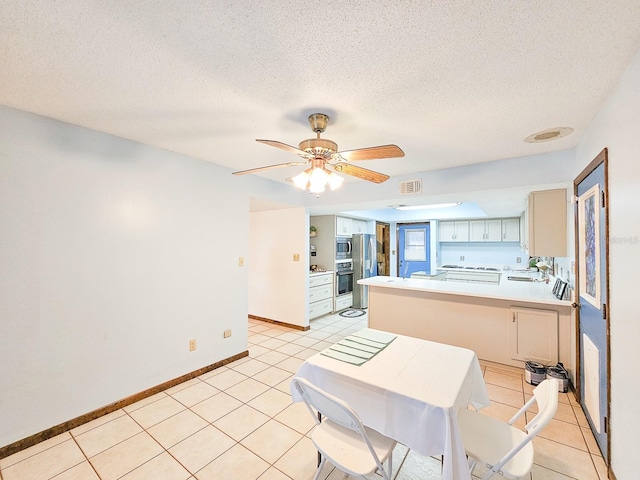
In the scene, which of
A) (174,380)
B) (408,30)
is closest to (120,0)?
(408,30)

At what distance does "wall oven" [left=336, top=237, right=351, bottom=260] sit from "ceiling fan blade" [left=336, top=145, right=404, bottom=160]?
12.3 ft

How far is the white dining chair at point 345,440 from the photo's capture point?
4.31 feet

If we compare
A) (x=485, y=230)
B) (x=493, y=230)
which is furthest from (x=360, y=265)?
(x=493, y=230)

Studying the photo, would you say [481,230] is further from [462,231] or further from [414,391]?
[414,391]

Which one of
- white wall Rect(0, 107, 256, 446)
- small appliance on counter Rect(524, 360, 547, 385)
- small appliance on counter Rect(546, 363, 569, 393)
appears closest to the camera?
white wall Rect(0, 107, 256, 446)

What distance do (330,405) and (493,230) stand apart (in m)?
6.24

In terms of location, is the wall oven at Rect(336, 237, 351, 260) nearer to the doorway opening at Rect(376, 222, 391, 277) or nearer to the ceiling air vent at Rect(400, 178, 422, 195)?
the doorway opening at Rect(376, 222, 391, 277)

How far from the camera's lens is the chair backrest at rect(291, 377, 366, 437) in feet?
4.31

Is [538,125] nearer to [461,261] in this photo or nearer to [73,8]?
[73,8]

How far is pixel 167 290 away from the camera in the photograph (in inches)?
111

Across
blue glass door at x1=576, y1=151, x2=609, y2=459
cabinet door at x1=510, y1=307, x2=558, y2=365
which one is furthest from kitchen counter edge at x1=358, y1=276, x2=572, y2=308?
blue glass door at x1=576, y1=151, x2=609, y2=459

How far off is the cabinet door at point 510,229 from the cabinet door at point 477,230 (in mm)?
397

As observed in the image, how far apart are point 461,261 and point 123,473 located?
22.9 ft

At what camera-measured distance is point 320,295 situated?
5301mm
